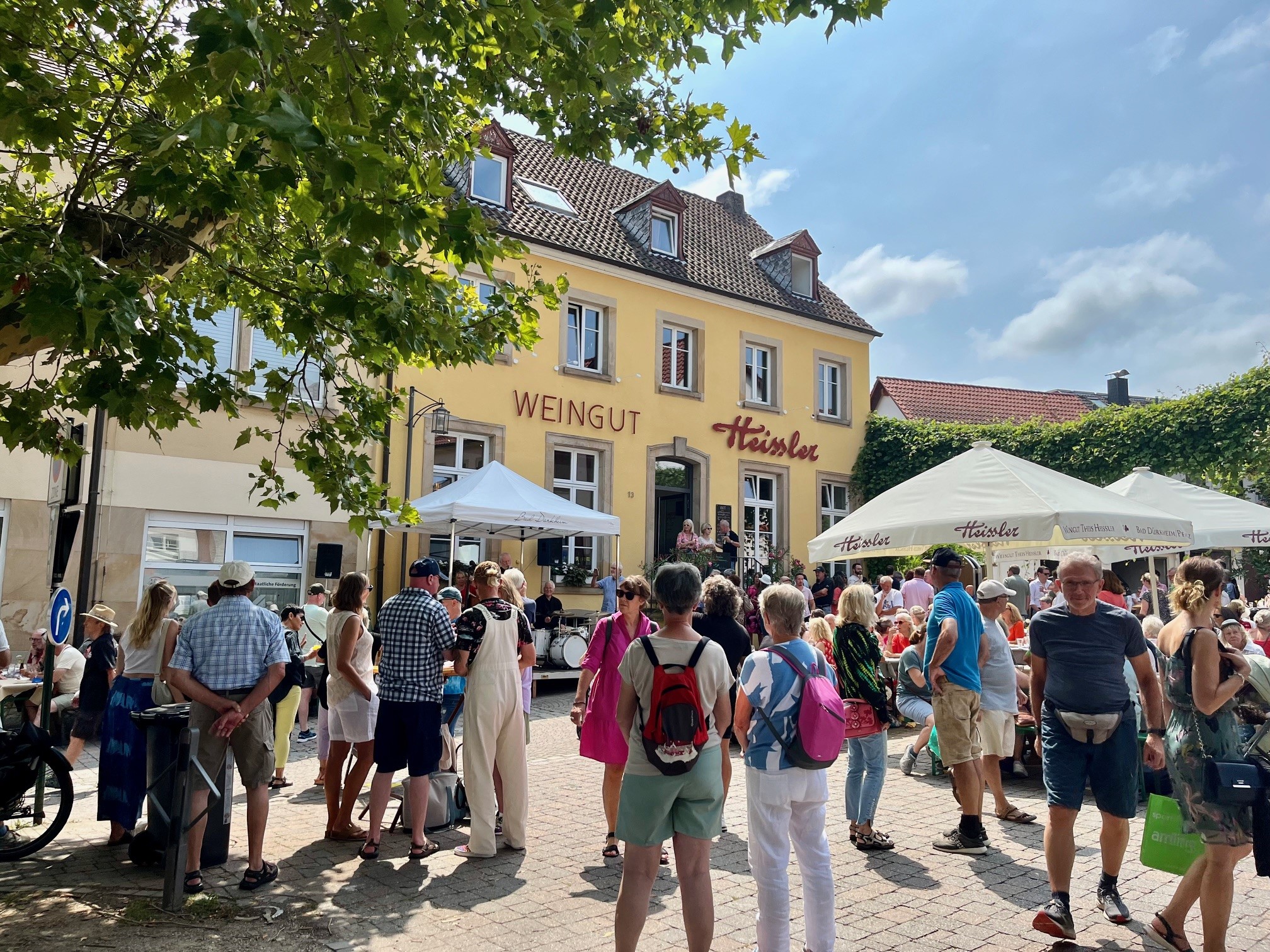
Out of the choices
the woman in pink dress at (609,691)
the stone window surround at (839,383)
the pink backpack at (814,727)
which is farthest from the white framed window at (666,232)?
the pink backpack at (814,727)

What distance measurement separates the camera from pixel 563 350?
18.5m

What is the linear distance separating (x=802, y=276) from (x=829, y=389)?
2987 millimetres

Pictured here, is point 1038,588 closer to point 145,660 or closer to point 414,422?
point 414,422

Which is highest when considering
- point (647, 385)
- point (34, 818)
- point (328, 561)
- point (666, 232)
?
point (666, 232)

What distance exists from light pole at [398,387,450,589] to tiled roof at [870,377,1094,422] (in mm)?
19621

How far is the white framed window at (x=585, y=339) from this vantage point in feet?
62.2

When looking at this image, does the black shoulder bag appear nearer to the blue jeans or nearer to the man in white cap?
the blue jeans

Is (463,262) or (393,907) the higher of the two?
(463,262)

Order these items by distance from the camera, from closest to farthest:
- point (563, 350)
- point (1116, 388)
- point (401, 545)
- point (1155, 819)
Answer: point (1155, 819)
point (401, 545)
point (563, 350)
point (1116, 388)

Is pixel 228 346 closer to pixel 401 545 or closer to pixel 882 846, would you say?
pixel 401 545

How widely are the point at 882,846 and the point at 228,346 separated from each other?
12.9 metres

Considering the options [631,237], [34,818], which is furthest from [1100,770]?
[631,237]

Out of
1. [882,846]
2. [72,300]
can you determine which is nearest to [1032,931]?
[882,846]

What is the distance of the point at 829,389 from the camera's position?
23.5 m
